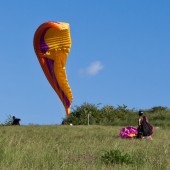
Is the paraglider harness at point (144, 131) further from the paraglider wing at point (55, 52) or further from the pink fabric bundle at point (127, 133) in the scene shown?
the paraglider wing at point (55, 52)

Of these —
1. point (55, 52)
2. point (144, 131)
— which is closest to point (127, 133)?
point (144, 131)

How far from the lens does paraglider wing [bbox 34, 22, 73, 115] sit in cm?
4050

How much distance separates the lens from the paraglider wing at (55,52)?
40.5 m

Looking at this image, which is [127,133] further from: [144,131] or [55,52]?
[55,52]

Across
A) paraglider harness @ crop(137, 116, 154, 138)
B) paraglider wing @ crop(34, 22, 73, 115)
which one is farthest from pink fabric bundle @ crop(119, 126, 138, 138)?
paraglider wing @ crop(34, 22, 73, 115)

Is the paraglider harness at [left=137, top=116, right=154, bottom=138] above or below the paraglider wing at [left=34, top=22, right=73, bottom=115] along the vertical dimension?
below

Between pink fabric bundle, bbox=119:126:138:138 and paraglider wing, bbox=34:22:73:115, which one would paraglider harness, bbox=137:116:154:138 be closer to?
pink fabric bundle, bbox=119:126:138:138

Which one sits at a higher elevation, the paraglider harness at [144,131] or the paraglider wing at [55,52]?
the paraglider wing at [55,52]

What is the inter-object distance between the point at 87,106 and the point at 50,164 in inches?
1700

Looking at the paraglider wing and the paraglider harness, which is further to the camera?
the paraglider wing

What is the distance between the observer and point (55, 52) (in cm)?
4128

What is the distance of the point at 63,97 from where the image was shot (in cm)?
4362

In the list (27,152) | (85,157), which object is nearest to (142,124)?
(85,157)

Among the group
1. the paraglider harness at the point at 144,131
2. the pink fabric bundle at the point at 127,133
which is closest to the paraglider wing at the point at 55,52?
the pink fabric bundle at the point at 127,133
